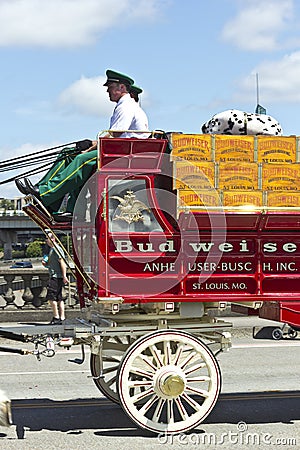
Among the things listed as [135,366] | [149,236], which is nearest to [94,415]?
[135,366]

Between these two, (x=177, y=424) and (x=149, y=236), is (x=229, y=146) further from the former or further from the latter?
(x=177, y=424)

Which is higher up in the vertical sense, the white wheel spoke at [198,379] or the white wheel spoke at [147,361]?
the white wheel spoke at [147,361]

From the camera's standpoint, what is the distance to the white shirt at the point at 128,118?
7109 mm

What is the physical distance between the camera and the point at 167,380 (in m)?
6.48

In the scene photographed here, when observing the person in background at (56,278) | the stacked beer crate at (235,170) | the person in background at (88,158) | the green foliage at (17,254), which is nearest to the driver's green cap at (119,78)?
the person in background at (88,158)

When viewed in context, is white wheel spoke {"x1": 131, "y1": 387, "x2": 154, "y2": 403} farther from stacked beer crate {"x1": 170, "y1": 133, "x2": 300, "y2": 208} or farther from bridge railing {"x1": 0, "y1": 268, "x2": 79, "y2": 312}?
bridge railing {"x1": 0, "y1": 268, "x2": 79, "y2": 312}

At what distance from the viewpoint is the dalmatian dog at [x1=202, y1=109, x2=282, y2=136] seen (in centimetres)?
709

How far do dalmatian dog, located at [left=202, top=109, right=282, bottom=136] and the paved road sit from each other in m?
2.67

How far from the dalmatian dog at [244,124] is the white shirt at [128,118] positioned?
67 centimetres

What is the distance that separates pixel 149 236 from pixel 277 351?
5.58 m

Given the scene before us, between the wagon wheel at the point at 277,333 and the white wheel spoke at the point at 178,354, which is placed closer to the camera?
the white wheel spoke at the point at 178,354

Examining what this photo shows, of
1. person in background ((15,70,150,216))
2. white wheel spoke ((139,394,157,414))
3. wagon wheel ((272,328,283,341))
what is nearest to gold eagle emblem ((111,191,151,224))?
person in background ((15,70,150,216))

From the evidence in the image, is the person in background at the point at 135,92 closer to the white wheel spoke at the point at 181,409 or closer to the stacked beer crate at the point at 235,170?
the stacked beer crate at the point at 235,170

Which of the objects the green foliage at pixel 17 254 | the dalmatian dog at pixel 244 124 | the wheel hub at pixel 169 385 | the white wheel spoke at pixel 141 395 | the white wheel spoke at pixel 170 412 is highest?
the dalmatian dog at pixel 244 124
